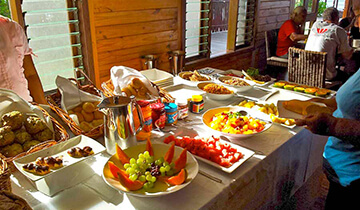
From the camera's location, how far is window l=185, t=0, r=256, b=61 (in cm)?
344

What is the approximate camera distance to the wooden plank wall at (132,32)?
8.27 feet

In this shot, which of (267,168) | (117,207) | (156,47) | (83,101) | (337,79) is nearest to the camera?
(117,207)

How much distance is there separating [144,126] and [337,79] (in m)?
2.90

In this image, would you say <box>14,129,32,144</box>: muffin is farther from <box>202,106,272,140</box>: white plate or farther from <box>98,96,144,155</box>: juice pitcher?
<box>202,106,272,140</box>: white plate

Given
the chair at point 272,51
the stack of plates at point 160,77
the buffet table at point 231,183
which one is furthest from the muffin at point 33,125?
the chair at point 272,51

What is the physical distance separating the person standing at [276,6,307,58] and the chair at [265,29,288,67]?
101 mm

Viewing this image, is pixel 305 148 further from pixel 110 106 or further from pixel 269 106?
pixel 110 106

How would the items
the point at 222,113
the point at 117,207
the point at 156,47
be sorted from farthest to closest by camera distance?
the point at 156,47 < the point at 222,113 < the point at 117,207

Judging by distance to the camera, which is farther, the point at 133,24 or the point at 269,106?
the point at 133,24

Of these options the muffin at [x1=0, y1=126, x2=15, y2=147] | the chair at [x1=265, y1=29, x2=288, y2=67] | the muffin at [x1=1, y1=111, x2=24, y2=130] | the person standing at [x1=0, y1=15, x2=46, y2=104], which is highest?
the person standing at [x1=0, y1=15, x2=46, y2=104]

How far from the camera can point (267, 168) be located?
1220 mm

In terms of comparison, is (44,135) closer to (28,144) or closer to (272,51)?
(28,144)

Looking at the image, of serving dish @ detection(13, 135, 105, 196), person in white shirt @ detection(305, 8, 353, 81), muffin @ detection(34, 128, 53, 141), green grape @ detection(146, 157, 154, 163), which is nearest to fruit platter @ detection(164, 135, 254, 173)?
green grape @ detection(146, 157, 154, 163)

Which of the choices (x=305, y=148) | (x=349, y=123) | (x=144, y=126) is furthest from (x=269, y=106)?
(x=144, y=126)
